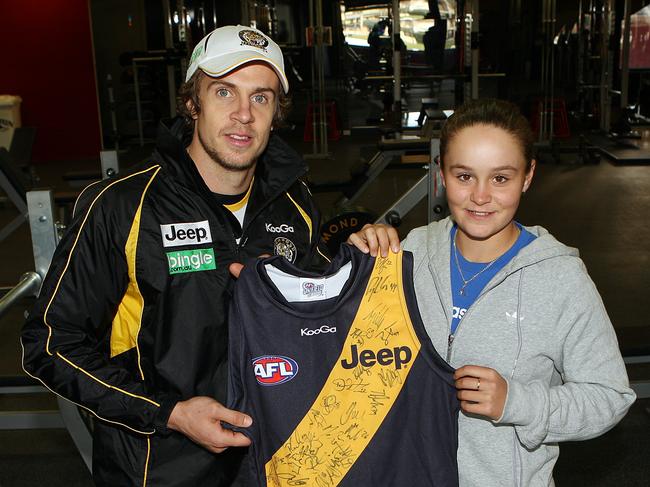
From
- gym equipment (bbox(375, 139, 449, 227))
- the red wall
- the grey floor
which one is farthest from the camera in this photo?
the red wall

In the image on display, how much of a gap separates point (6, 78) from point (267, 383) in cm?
1101

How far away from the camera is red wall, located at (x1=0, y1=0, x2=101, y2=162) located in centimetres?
1083

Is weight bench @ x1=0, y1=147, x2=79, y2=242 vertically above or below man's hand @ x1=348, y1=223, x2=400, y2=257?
below

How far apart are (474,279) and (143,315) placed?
29.4 inches

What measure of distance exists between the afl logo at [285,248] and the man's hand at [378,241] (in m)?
0.28

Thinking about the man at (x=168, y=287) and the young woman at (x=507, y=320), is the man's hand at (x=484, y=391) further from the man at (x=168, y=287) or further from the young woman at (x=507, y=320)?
the man at (x=168, y=287)

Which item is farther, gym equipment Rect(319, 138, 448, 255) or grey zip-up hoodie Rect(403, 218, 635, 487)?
gym equipment Rect(319, 138, 448, 255)

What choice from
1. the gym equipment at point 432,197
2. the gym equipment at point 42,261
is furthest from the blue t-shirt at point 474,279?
the gym equipment at point 432,197

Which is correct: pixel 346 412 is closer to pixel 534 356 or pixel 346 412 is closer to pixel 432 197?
pixel 534 356

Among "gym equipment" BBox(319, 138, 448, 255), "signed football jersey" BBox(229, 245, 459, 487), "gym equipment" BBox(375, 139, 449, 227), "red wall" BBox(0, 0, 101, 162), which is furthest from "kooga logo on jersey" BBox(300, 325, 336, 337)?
"red wall" BBox(0, 0, 101, 162)

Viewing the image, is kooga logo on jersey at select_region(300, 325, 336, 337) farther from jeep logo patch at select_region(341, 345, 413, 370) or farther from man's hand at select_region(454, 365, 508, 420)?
man's hand at select_region(454, 365, 508, 420)

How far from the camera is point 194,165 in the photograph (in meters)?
1.64

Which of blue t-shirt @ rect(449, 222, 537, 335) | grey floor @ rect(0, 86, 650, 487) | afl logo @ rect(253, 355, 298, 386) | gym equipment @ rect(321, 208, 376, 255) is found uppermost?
blue t-shirt @ rect(449, 222, 537, 335)

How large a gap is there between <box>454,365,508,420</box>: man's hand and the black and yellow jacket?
1.91 feet
